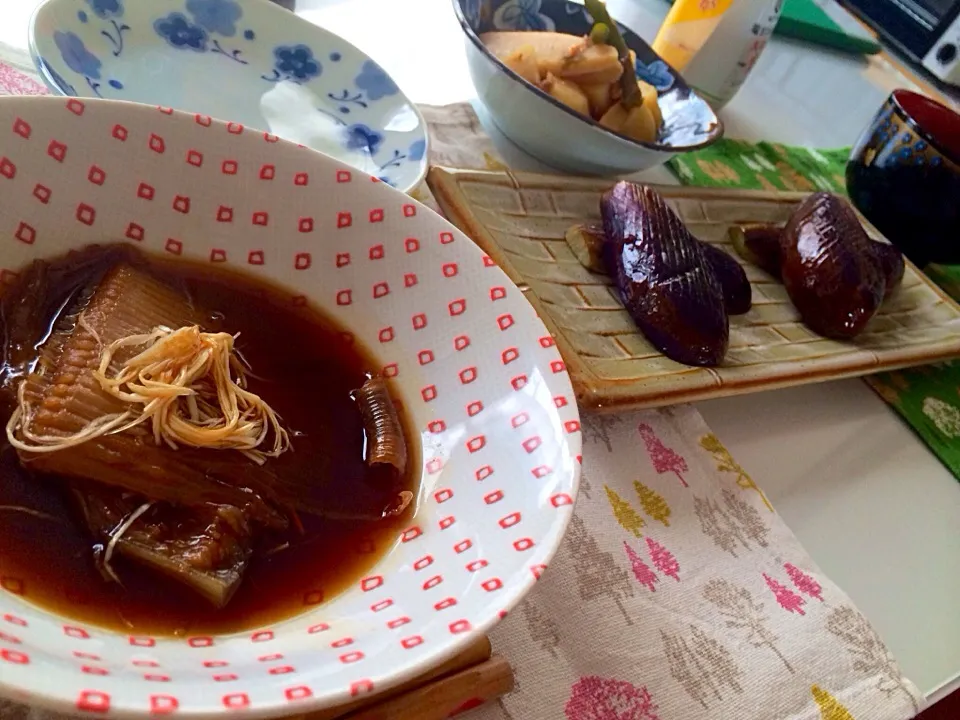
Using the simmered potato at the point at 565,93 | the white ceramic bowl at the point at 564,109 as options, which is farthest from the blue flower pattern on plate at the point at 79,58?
the simmered potato at the point at 565,93

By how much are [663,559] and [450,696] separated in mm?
353

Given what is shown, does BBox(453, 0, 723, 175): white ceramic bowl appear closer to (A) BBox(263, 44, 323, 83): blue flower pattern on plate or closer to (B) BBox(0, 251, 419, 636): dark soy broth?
(A) BBox(263, 44, 323, 83): blue flower pattern on plate

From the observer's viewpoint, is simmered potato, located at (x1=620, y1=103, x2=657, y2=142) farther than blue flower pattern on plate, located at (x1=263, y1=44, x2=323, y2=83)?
Yes

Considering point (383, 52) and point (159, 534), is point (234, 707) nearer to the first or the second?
point (159, 534)

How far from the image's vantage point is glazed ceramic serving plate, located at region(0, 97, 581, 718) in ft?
1.36

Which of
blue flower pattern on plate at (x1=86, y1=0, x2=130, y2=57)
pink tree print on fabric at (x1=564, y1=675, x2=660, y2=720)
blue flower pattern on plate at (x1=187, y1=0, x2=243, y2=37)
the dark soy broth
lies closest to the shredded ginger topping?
the dark soy broth

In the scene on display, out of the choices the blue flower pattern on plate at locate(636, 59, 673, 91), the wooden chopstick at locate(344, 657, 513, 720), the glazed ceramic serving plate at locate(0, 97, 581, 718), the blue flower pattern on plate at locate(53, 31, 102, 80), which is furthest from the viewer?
the blue flower pattern on plate at locate(636, 59, 673, 91)

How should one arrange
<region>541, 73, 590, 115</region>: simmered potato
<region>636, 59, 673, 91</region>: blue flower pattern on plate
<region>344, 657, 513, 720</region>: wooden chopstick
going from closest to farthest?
<region>344, 657, 513, 720</region>: wooden chopstick < <region>541, 73, 590, 115</region>: simmered potato < <region>636, 59, 673, 91</region>: blue flower pattern on plate

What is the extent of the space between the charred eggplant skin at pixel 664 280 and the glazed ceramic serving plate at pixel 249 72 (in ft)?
1.06

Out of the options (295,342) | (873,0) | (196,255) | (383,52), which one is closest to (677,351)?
(295,342)

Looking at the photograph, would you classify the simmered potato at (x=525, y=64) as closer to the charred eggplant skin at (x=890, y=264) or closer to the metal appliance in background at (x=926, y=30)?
the charred eggplant skin at (x=890, y=264)

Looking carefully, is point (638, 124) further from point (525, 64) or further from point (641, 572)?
point (641, 572)

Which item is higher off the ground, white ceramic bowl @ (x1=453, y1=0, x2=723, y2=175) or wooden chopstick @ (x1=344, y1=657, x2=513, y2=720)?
white ceramic bowl @ (x1=453, y1=0, x2=723, y2=175)

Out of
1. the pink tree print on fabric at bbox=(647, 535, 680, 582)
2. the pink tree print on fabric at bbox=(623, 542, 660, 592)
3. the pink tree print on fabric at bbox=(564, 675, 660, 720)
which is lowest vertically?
the pink tree print on fabric at bbox=(564, 675, 660, 720)
